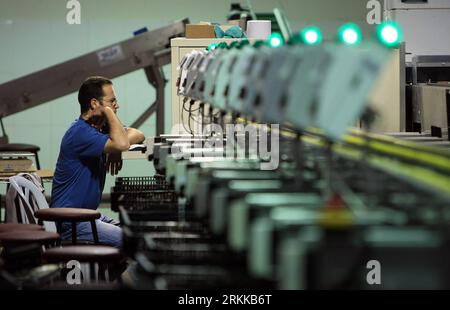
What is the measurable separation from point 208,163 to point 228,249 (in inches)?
32.8

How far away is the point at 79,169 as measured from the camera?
6.63 metres

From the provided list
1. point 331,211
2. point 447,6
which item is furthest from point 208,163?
point 447,6

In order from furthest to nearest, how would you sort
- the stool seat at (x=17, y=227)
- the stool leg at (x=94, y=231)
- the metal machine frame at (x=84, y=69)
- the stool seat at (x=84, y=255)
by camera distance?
the metal machine frame at (x=84, y=69) → the stool leg at (x=94, y=231) → the stool seat at (x=17, y=227) → the stool seat at (x=84, y=255)

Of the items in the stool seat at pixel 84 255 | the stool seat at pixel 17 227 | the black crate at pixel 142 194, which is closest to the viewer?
the stool seat at pixel 84 255

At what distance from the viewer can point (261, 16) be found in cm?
881

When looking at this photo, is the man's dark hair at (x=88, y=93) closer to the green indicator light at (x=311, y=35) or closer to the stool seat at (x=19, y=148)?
the green indicator light at (x=311, y=35)

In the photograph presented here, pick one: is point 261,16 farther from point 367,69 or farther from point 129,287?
point 367,69

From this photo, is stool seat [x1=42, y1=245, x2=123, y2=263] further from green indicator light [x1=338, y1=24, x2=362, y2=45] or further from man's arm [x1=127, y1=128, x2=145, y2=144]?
man's arm [x1=127, y1=128, x2=145, y2=144]

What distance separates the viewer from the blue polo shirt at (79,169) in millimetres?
6566

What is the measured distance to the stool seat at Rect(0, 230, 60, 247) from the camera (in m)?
5.07

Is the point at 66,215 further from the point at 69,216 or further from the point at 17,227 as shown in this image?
the point at 17,227

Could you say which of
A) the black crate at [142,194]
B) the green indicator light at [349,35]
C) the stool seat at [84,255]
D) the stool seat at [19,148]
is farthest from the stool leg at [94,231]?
the stool seat at [19,148]

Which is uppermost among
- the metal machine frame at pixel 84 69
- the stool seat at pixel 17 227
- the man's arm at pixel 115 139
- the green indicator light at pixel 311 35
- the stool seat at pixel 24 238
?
the metal machine frame at pixel 84 69

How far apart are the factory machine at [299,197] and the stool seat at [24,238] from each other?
1.57ft
